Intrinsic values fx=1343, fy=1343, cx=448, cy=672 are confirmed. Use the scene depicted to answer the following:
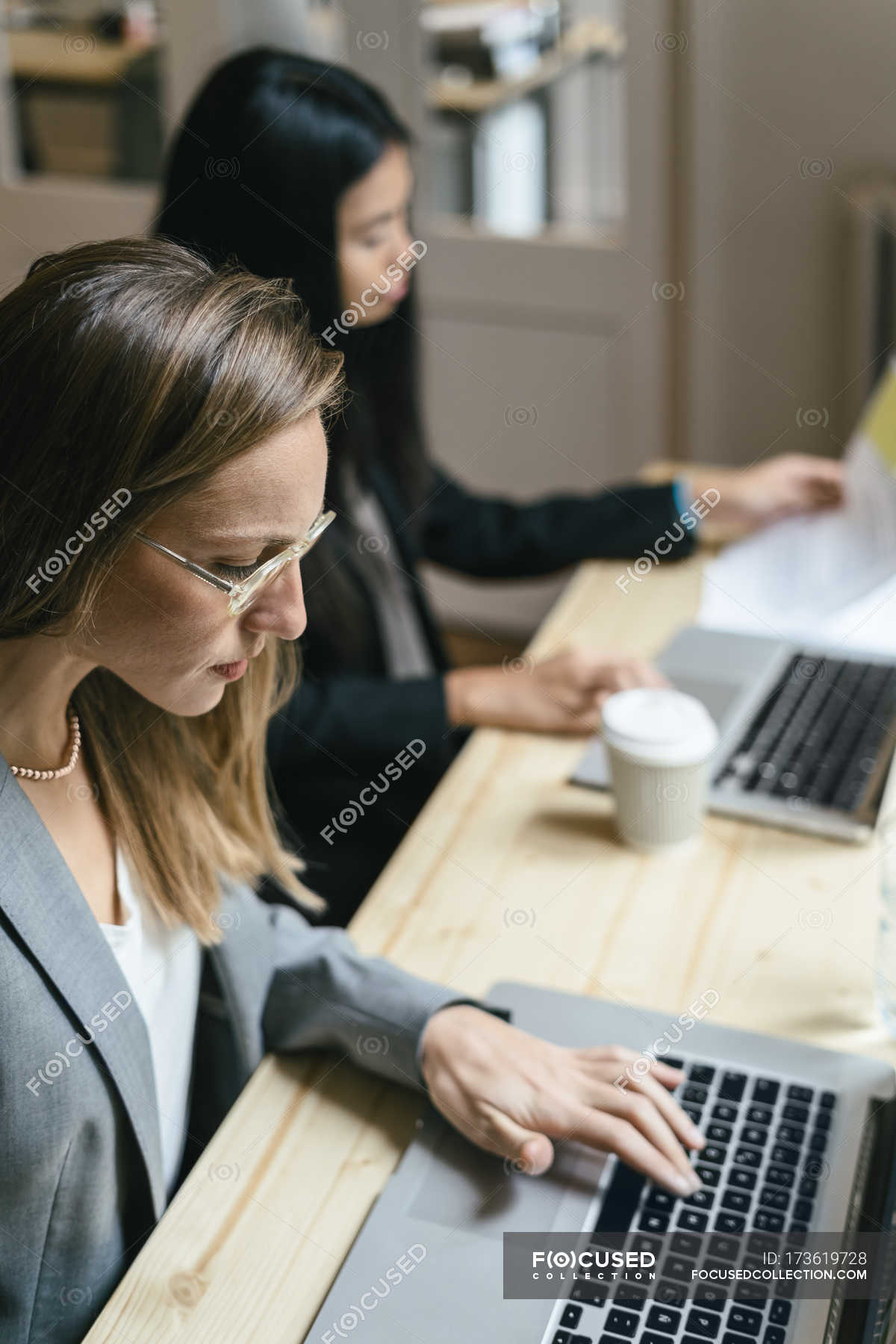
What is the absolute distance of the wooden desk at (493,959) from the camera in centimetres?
85

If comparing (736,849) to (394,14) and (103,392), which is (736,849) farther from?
(394,14)

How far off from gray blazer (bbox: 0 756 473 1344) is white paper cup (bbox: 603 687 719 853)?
297 millimetres

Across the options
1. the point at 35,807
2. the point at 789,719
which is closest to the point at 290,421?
the point at 35,807

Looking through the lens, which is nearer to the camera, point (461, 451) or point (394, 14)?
point (394, 14)

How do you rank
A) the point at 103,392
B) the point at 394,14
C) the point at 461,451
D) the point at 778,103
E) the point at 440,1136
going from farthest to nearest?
1. the point at 461,451
2. the point at 394,14
3. the point at 778,103
4. the point at 440,1136
5. the point at 103,392

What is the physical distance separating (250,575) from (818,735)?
0.75 m

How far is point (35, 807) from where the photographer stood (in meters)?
0.94

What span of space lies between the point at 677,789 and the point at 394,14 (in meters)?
2.07

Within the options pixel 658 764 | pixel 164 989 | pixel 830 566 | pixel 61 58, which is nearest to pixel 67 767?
pixel 164 989

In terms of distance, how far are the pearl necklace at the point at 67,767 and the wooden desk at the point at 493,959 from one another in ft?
0.90

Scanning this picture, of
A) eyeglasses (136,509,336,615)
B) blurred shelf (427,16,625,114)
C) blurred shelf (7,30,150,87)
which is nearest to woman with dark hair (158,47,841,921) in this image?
eyeglasses (136,509,336,615)

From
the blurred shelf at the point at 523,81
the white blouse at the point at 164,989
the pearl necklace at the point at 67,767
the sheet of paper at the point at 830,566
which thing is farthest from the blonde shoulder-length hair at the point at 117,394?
the blurred shelf at the point at 523,81

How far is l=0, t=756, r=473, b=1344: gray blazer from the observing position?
0.85 meters

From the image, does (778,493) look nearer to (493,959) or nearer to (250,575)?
(493,959)
